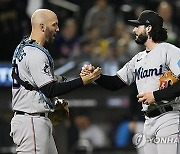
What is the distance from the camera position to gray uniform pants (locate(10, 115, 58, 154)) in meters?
6.07

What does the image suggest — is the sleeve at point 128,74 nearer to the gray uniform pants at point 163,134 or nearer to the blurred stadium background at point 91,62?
the gray uniform pants at point 163,134

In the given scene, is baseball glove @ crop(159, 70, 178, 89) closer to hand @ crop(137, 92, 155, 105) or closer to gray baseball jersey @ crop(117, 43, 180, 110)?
gray baseball jersey @ crop(117, 43, 180, 110)

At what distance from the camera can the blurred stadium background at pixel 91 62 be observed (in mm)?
11727

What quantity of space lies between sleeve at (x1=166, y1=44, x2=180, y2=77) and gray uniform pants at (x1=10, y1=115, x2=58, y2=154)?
1274mm

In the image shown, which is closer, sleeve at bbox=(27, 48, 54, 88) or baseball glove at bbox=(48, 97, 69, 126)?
sleeve at bbox=(27, 48, 54, 88)

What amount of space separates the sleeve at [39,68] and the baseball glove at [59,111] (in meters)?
0.47

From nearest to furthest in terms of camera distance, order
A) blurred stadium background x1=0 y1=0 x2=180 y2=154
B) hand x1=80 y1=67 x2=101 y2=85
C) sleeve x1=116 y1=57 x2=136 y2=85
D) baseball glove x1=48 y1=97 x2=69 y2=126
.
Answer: hand x1=80 y1=67 x2=101 y2=85
baseball glove x1=48 y1=97 x2=69 y2=126
sleeve x1=116 y1=57 x2=136 y2=85
blurred stadium background x1=0 y1=0 x2=180 y2=154

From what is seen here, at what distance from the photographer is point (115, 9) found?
520 inches

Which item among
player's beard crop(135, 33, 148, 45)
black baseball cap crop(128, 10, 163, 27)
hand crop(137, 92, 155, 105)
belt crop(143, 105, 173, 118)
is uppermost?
black baseball cap crop(128, 10, 163, 27)

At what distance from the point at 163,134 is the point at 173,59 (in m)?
0.70

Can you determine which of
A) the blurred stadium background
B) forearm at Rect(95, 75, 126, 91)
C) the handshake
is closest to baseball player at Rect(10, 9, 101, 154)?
the handshake

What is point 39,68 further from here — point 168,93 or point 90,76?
point 168,93

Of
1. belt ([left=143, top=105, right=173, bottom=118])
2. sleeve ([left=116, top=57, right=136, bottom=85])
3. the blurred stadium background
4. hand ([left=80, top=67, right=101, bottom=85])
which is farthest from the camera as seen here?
the blurred stadium background

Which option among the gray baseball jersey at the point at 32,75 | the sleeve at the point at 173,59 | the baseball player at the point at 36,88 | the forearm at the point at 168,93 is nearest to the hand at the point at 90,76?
the baseball player at the point at 36,88
